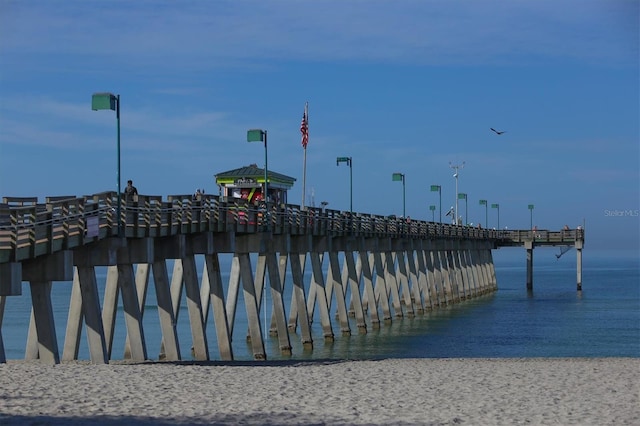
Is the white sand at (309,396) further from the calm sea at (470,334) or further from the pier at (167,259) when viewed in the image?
the calm sea at (470,334)

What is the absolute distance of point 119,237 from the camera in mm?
23797

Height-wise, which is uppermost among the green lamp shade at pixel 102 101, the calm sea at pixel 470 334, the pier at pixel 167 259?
the green lamp shade at pixel 102 101

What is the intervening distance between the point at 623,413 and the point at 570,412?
2.46 feet

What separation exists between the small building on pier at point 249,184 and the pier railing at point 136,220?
4.73 feet

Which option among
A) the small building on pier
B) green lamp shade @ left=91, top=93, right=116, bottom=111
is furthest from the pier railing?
green lamp shade @ left=91, top=93, right=116, bottom=111

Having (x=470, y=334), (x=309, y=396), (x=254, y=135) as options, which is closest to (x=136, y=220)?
(x=309, y=396)

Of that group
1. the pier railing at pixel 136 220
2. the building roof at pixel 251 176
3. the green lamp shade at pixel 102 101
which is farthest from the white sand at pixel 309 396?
the building roof at pixel 251 176

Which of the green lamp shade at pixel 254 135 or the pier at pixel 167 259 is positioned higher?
the green lamp shade at pixel 254 135

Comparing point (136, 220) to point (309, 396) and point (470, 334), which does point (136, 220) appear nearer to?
point (309, 396)

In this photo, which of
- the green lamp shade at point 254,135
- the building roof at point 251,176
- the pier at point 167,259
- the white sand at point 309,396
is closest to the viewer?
the white sand at point 309,396

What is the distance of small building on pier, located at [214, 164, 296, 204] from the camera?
4009 centimetres

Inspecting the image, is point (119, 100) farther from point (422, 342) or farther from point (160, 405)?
point (422, 342)

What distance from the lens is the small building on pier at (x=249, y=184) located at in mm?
40094

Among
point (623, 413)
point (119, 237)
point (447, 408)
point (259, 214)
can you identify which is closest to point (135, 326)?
point (119, 237)
